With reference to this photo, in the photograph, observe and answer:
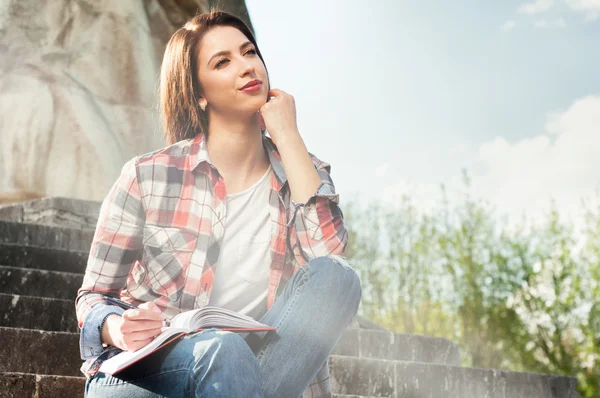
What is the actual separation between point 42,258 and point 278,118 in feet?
9.98

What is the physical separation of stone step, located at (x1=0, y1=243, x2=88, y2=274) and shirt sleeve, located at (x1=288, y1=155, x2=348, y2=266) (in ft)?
10.1

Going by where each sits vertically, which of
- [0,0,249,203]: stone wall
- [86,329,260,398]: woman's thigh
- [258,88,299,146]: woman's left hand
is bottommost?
[86,329,260,398]: woman's thigh

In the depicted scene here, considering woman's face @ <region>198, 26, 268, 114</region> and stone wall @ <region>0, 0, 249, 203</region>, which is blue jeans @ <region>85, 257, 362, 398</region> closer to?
woman's face @ <region>198, 26, 268, 114</region>

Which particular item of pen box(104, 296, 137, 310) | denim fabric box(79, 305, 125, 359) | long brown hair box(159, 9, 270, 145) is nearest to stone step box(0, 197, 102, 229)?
long brown hair box(159, 9, 270, 145)

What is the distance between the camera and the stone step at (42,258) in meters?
4.92

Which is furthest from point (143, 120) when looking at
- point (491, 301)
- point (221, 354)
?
point (491, 301)

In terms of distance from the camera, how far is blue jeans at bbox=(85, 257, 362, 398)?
5.75 feet

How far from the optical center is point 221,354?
175 centimetres

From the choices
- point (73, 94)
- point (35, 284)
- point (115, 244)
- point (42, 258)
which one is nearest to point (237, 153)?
point (115, 244)

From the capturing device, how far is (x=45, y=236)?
A: 18.2ft

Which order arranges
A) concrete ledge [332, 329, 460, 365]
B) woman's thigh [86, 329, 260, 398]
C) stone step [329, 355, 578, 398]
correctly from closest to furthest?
woman's thigh [86, 329, 260, 398]
stone step [329, 355, 578, 398]
concrete ledge [332, 329, 460, 365]

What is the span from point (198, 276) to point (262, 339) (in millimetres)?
328

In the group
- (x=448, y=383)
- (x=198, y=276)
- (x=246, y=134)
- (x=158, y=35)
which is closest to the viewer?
(x=198, y=276)

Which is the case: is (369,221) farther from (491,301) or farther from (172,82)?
(172,82)
